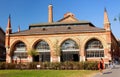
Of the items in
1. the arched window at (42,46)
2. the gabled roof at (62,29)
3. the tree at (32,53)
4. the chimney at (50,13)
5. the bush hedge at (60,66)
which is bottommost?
the bush hedge at (60,66)

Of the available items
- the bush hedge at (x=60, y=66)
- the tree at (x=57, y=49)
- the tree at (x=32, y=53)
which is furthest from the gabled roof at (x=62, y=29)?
the bush hedge at (x=60, y=66)

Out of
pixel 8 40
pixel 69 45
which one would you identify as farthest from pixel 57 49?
pixel 8 40

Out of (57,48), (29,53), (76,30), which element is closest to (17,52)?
(29,53)

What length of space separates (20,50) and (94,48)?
764 inches

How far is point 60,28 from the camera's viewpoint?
73000 millimetres

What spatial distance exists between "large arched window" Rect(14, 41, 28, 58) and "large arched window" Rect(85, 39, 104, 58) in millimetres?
16345

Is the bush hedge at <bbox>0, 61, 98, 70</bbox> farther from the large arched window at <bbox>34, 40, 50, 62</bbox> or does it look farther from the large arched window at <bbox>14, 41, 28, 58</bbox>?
the large arched window at <bbox>14, 41, 28, 58</bbox>

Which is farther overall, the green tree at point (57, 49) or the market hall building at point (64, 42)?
the green tree at point (57, 49)

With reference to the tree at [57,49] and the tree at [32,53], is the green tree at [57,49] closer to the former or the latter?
the tree at [57,49]

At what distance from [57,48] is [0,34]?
87.2 feet

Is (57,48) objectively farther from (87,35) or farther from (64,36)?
(87,35)

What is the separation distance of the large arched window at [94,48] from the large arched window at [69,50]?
2739 mm

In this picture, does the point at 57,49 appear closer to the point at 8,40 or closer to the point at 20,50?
the point at 20,50

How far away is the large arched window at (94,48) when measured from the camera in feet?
215
